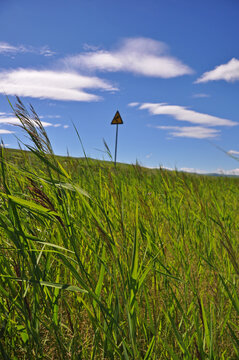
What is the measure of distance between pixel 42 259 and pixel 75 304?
0.79 feet

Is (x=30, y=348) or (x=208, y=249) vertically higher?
(x=208, y=249)

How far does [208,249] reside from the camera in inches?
61.9

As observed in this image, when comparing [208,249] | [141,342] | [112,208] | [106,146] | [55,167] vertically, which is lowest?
[141,342]

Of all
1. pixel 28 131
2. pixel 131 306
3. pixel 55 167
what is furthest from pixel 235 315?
pixel 28 131

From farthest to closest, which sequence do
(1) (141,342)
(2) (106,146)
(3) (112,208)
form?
(3) (112,208), (2) (106,146), (1) (141,342)

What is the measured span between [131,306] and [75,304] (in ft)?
1.40

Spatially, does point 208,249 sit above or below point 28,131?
below

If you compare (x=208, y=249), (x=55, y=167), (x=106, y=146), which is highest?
(x=106, y=146)

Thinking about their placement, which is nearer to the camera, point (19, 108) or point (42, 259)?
point (19, 108)

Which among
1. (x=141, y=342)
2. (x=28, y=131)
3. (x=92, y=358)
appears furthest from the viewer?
(x=141, y=342)

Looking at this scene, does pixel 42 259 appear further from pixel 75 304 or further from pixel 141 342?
pixel 141 342

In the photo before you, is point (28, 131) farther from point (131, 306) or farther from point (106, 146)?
point (131, 306)

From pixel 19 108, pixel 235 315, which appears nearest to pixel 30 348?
pixel 19 108

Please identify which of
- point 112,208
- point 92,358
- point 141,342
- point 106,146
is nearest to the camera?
point 92,358
